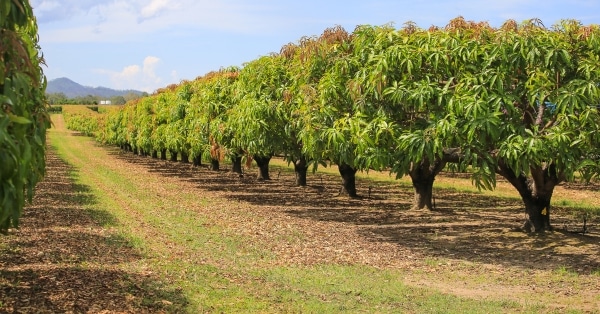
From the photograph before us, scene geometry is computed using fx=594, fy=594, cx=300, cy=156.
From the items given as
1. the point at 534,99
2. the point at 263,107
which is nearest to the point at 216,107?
the point at 263,107

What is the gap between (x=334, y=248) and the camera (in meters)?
13.4

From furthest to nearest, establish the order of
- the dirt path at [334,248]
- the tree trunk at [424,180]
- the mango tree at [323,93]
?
the tree trunk at [424,180]
the mango tree at [323,93]
the dirt path at [334,248]

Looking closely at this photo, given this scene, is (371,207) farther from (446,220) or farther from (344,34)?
(344,34)

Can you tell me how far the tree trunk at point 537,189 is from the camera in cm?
1404

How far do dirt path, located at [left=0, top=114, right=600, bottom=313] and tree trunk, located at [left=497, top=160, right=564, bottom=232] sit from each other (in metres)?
0.47

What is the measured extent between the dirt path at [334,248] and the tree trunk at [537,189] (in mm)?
466

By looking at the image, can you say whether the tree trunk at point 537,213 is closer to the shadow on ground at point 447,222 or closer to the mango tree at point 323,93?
the shadow on ground at point 447,222

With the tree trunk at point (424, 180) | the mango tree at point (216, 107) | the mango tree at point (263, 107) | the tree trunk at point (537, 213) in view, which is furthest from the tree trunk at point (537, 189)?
the mango tree at point (216, 107)

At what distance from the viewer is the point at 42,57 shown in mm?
7785

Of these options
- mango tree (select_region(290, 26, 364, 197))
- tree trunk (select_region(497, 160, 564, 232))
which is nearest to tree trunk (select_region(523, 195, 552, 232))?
tree trunk (select_region(497, 160, 564, 232))

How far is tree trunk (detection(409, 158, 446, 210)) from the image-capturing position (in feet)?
63.2

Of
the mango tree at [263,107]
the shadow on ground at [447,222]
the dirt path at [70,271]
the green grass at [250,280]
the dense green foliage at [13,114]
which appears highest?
the mango tree at [263,107]

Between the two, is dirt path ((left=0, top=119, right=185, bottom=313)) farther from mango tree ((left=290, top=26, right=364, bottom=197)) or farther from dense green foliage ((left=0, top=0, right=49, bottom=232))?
mango tree ((left=290, top=26, right=364, bottom=197))

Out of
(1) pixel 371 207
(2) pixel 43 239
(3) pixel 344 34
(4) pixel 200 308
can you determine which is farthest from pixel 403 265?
(1) pixel 371 207
